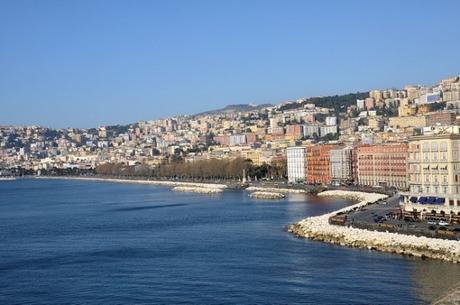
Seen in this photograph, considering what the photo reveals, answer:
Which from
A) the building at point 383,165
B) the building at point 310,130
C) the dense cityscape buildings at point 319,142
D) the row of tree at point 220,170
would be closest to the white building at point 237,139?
the dense cityscape buildings at point 319,142

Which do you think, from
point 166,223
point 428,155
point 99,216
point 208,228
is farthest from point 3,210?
point 428,155

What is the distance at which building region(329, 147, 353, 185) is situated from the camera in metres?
38.6

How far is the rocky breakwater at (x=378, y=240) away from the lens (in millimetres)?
14578

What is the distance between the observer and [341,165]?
128ft

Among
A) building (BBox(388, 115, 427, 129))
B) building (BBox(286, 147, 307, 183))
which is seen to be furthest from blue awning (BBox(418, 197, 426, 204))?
building (BBox(388, 115, 427, 129))

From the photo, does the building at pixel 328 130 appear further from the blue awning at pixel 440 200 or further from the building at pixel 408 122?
the blue awning at pixel 440 200

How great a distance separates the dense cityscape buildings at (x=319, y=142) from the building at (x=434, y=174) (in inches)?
0.9

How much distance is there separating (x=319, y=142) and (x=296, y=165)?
2128cm

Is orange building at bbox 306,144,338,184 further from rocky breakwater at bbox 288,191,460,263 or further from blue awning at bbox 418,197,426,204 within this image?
blue awning at bbox 418,197,426,204

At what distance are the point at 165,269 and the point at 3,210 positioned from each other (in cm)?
2150

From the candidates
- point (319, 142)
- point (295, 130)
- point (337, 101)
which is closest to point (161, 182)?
point (319, 142)

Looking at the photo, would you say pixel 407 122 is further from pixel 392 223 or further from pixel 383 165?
pixel 392 223

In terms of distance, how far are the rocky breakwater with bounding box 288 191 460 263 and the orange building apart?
20006 mm

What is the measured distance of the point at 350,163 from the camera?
127 ft
